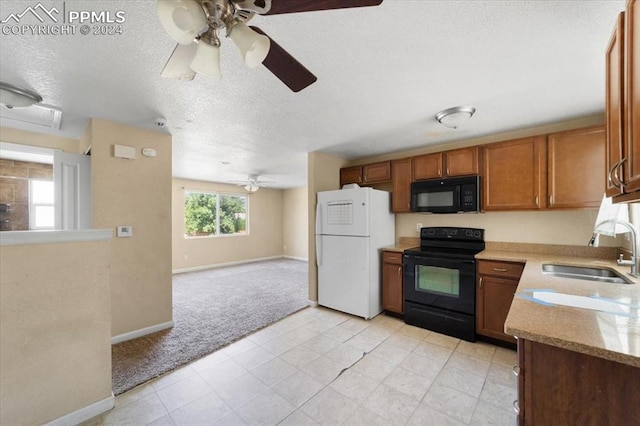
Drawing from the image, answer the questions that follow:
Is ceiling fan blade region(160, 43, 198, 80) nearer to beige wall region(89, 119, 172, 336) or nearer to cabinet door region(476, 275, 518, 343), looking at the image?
beige wall region(89, 119, 172, 336)

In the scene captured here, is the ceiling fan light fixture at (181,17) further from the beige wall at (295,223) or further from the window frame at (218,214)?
the beige wall at (295,223)

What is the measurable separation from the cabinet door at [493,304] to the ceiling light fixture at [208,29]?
288 cm

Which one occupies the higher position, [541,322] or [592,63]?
[592,63]

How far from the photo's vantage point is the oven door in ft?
8.75

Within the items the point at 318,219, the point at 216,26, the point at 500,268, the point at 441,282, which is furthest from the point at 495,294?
the point at 216,26

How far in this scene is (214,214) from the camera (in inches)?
267

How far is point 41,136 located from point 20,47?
87.9 inches

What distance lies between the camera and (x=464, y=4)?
119cm

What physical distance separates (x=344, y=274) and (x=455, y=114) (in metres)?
2.29

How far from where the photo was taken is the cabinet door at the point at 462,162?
2.91 meters

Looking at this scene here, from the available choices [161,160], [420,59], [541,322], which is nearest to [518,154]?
[420,59]

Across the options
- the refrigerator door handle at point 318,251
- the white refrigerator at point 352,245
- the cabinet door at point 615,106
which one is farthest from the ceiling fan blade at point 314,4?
the refrigerator door handle at point 318,251

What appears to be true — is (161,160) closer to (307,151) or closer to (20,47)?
(20,47)

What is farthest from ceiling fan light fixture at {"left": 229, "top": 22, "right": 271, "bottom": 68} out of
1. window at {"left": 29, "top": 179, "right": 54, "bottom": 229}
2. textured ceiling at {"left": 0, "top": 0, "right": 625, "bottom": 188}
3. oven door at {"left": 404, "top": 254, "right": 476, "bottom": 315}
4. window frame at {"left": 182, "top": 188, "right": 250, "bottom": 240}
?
window frame at {"left": 182, "top": 188, "right": 250, "bottom": 240}
